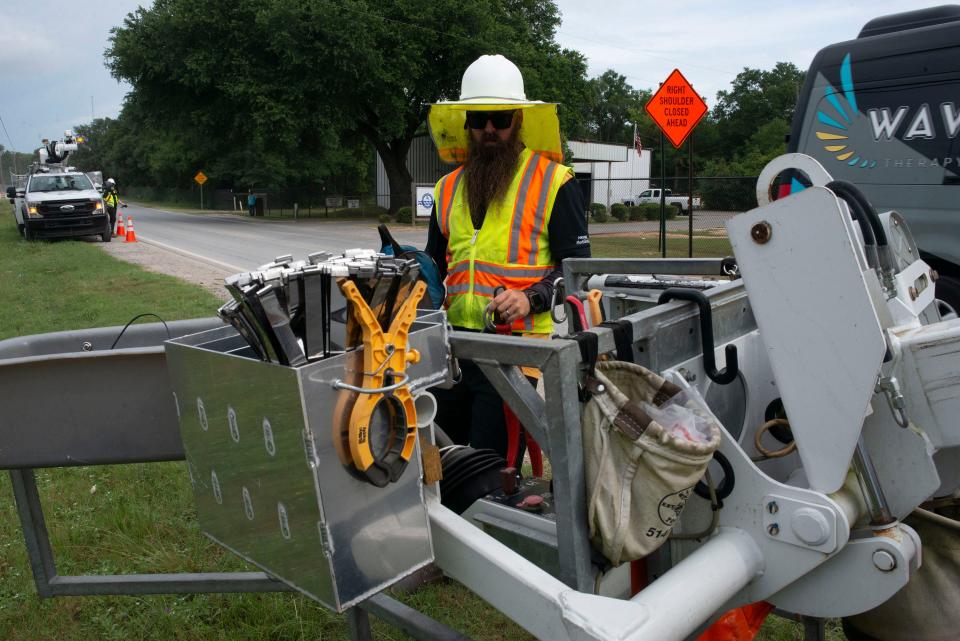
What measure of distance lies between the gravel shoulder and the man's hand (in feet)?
27.6

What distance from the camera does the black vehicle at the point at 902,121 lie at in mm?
5801

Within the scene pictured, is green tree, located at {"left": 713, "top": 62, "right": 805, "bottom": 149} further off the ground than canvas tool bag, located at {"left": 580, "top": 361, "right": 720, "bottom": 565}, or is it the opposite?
green tree, located at {"left": 713, "top": 62, "right": 805, "bottom": 149}

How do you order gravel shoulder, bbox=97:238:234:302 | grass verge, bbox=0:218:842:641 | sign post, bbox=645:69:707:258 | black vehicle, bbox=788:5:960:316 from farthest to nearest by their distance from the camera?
sign post, bbox=645:69:707:258
gravel shoulder, bbox=97:238:234:302
black vehicle, bbox=788:5:960:316
grass verge, bbox=0:218:842:641

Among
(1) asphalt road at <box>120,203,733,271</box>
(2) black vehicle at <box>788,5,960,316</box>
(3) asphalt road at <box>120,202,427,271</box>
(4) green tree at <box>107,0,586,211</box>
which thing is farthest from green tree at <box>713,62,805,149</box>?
(2) black vehicle at <box>788,5,960,316</box>

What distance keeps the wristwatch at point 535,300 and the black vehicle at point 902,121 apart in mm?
4265

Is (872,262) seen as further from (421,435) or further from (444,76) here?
(444,76)

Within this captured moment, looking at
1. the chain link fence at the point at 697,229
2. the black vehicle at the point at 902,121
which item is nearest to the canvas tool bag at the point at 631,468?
the black vehicle at the point at 902,121

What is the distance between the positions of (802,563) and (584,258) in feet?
4.54

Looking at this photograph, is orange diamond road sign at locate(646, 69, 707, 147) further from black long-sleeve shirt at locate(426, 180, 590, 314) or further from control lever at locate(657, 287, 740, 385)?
control lever at locate(657, 287, 740, 385)

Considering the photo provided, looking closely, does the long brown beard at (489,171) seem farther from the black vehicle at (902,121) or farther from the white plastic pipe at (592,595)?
the black vehicle at (902,121)

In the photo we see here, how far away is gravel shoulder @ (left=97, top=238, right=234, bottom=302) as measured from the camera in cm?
1253

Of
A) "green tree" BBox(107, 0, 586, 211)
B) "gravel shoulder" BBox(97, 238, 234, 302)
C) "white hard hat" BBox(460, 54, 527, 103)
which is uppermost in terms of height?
"green tree" BBox(107, 0, 586, 211)

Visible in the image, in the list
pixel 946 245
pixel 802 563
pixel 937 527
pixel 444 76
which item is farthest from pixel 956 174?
pixel 444 76

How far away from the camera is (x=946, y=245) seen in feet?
19.1
